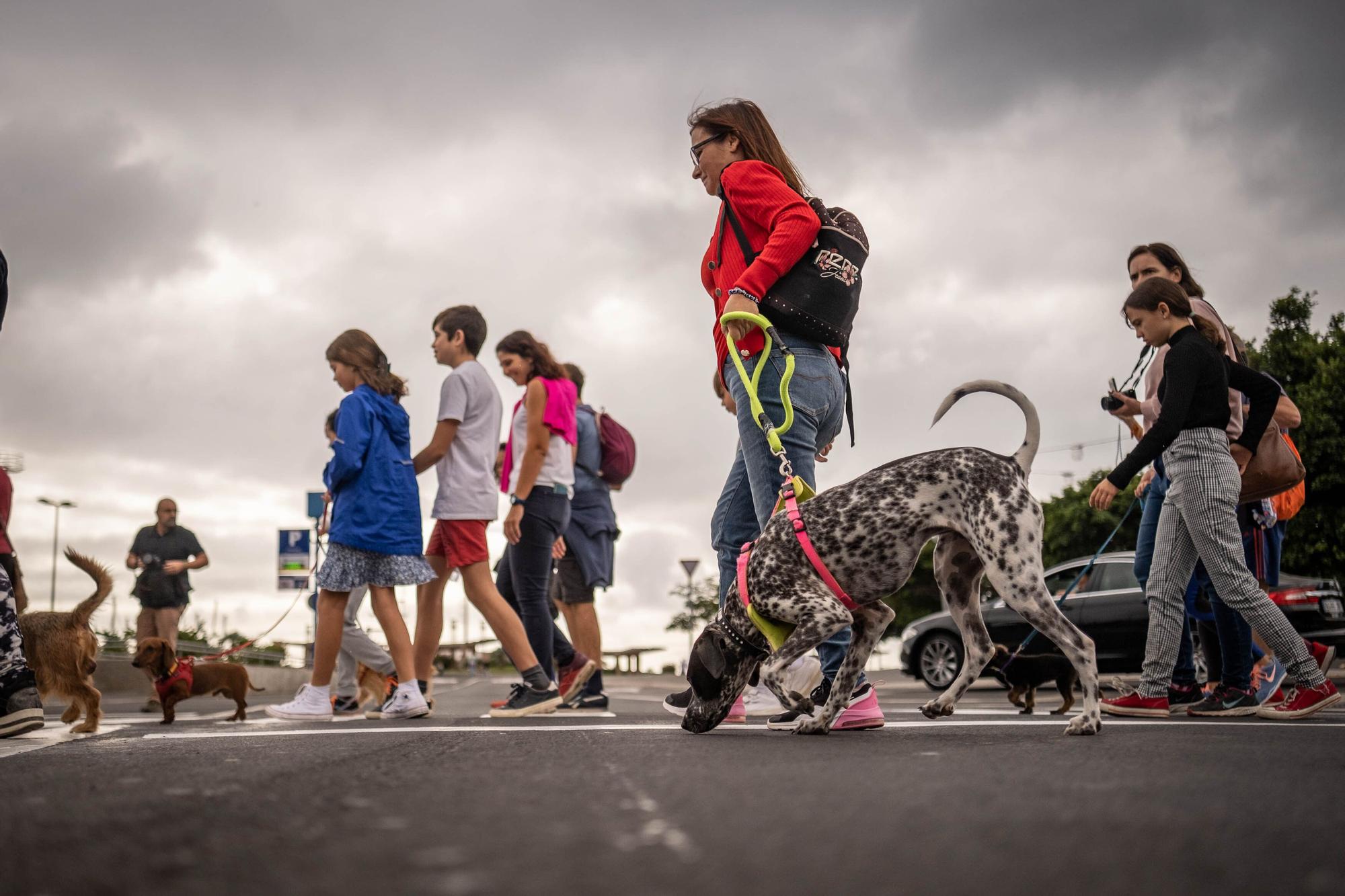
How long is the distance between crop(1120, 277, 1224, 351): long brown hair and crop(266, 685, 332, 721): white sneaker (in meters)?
5.35

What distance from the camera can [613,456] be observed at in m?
8.79

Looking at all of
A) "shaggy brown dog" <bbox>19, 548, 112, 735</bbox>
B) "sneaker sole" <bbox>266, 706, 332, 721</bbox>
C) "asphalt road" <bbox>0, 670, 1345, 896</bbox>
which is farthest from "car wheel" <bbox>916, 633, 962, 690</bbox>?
"asphalt road" <bbox>0, 670, 1345, 896</bbox>

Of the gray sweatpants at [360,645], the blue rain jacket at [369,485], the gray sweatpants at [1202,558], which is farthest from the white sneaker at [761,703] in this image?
the gray sweatpants at [360,645]

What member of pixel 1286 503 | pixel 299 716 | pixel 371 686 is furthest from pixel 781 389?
pixel 371 686

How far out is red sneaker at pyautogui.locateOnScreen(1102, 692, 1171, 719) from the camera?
6.30m

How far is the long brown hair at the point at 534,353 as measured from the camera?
7789mm

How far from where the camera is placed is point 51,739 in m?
5.27

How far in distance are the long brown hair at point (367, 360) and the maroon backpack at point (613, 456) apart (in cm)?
166

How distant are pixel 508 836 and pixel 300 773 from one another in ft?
4.33

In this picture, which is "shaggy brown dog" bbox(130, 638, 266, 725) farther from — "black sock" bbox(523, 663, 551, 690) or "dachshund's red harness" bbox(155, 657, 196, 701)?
"black sock" bbox(523, 663, 551, 690)

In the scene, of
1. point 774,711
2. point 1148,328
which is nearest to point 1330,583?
point 1148,328

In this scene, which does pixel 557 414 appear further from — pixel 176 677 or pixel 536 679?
pixel 176 677

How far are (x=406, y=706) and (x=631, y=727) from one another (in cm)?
210

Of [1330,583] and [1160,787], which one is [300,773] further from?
[1330,583]
